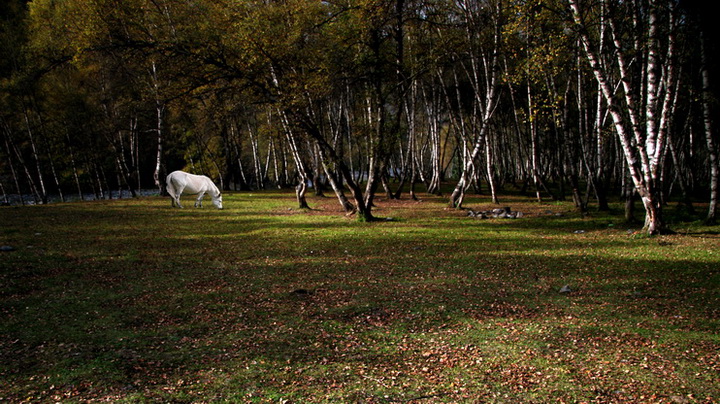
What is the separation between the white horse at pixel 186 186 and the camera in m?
26.8

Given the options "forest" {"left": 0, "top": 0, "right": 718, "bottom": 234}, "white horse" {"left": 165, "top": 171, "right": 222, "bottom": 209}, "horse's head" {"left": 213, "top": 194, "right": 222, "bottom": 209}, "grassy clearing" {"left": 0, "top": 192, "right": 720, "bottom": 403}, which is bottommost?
"grassy clearing" {"left": 0, "top": 192, "right": 720, "bottom": 403}

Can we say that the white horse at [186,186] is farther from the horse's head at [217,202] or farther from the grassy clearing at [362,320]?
the grassy clearing at [362,320]

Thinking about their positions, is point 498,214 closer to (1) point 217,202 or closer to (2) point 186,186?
(1) point 217,202

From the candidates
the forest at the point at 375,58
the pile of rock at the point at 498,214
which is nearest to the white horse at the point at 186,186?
the forest at the point at 375,58

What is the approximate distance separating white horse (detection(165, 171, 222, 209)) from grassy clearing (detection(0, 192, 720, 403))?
1225cm

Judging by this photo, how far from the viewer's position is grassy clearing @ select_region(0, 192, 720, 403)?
4949 mm

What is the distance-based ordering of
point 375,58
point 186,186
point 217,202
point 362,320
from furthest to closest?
point 217,202 < point 186,186 < point 375,58 < point 362,320

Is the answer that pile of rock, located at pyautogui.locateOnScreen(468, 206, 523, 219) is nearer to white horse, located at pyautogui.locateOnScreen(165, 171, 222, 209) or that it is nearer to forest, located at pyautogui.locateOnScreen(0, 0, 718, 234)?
forest, located at pyautogui.locateOnScreen(0, 0, 718, 234)

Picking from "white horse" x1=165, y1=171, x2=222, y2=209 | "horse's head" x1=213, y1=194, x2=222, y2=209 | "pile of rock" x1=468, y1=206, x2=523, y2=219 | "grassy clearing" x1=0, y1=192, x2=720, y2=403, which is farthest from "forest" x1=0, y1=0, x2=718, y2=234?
"white horse" x1=165, y1=171, x2=222, y2=209

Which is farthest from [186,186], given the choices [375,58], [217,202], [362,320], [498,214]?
[362,320]

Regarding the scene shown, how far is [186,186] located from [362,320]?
22.9m

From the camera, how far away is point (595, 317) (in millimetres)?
7043

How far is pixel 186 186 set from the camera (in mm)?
27172

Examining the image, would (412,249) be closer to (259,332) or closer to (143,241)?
(259,332)
